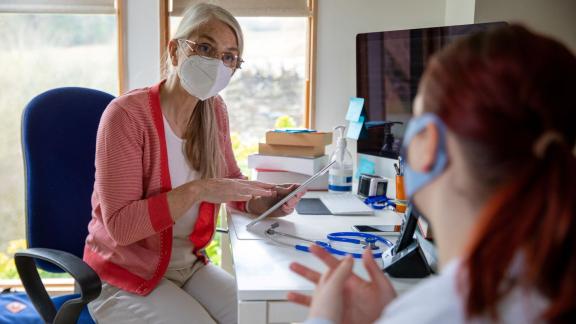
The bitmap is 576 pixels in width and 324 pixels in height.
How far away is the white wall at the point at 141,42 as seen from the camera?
2.38m

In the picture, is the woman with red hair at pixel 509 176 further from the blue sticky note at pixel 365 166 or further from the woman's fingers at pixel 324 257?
the blue sticky note at pixel 365 166

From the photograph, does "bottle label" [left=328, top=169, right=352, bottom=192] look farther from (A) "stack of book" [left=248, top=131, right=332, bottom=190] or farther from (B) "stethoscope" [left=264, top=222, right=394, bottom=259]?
(B) "stethoscope" [left=264, top=222, right=394, bottom=259]

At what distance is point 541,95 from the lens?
1.77 ft

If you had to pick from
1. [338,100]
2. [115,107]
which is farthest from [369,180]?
[115,107]

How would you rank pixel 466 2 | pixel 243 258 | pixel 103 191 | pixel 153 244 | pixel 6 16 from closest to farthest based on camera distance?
pixel 243 258
pixel 103 191
pixel 153 244
pixel 466 2
pixel 6 16

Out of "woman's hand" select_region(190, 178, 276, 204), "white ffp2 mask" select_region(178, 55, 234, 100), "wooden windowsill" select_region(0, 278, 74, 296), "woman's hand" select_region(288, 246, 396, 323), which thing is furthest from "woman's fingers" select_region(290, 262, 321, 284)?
"wooden windowsill" select_region(0, 278, 74, 296)

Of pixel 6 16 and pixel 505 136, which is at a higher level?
pixel 6 16

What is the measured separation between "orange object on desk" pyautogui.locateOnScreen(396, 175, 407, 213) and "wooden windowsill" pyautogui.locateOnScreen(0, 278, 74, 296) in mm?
1681

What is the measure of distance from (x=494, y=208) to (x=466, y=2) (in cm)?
185

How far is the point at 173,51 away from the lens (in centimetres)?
163

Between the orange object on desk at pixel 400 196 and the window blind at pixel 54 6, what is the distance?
1.51 meters

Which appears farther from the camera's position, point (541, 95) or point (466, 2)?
point (466, 2)

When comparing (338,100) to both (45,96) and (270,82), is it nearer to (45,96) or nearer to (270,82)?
(270,82)

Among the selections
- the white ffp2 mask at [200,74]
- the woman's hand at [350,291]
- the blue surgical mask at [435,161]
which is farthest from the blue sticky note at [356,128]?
the blue surgical mask at [435,161]
